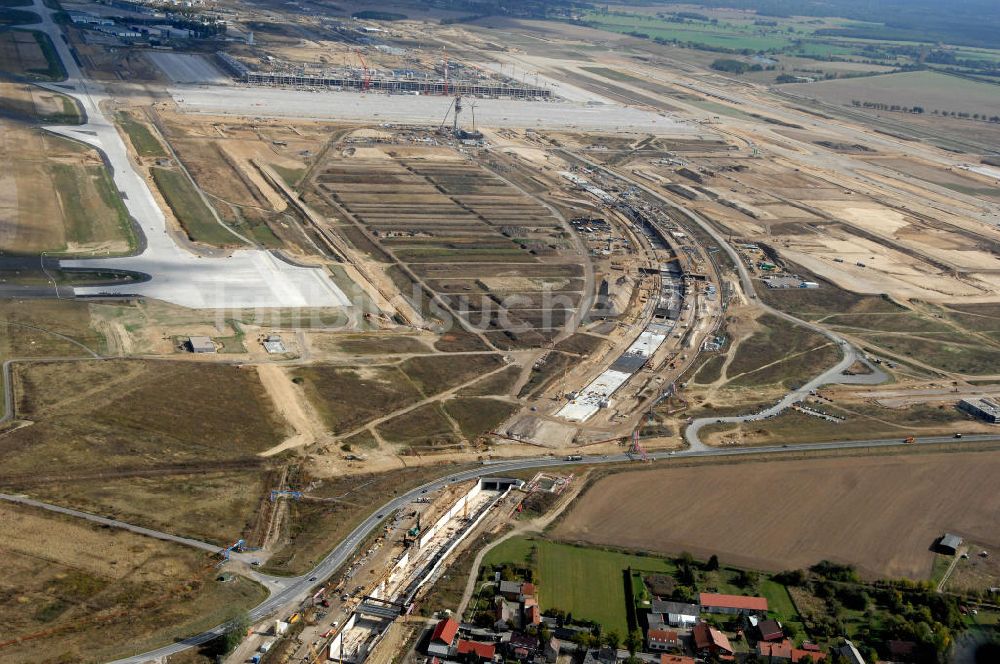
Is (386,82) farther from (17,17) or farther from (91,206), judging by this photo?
(91,206)

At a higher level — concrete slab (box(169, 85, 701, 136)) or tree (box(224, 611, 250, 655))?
concrete slab (box(169, 85, 701, 136))

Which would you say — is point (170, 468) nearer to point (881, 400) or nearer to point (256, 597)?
point (256, 597)

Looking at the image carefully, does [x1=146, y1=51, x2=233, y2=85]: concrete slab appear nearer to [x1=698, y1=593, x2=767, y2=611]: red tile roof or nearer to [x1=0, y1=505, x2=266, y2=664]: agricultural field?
[x1=0, y1=505, x2=266, y2=664]: agricultural field

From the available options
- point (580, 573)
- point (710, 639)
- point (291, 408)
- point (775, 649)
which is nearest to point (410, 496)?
point (580, 573)

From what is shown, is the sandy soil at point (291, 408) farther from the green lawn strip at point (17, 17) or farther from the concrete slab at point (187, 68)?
the green lawn strip at point (17, 17)

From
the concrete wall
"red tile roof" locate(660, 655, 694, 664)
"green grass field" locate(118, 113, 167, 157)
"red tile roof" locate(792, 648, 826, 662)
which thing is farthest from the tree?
"green grass field" locate(118, 113, 167, 157)

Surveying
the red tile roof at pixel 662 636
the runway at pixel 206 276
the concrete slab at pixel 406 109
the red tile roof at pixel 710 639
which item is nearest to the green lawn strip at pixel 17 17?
the concrete slab at pixel 406 109

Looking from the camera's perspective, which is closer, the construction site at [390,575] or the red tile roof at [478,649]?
the red tile roof at [478,649]

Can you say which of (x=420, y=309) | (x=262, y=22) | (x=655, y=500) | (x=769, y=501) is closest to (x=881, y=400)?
(x=769, y=501)
